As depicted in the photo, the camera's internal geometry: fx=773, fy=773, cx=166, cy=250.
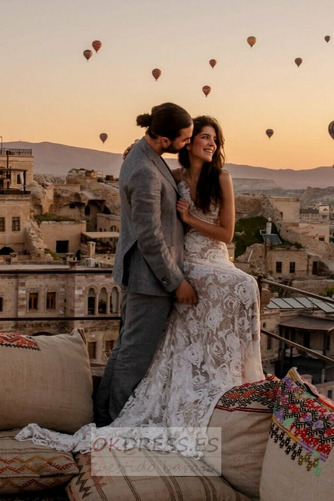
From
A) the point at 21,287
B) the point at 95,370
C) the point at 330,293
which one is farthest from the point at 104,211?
the point at 95,370

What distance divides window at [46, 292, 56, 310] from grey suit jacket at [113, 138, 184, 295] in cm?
2586

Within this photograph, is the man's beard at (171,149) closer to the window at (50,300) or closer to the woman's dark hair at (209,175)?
the woman's dark hair at (209,175)

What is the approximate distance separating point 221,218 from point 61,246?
1681 inches

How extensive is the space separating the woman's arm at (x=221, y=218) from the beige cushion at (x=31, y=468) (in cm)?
147

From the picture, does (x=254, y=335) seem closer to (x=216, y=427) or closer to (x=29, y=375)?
(x=216, y=427)

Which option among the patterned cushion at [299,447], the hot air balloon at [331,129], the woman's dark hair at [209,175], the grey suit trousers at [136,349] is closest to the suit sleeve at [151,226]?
the grey suit trousers at [136,349]

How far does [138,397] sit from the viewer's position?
4340 millimetres

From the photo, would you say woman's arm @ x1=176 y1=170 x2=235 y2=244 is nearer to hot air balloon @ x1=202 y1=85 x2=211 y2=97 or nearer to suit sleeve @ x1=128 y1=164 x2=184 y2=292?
suit sleeve @ x1=128 y1=164 x2=184 y2=292

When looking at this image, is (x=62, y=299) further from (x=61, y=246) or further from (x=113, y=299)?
(x=61, y=246)

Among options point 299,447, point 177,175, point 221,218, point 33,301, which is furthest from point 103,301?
point 299,447

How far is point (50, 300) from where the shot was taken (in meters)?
30.0

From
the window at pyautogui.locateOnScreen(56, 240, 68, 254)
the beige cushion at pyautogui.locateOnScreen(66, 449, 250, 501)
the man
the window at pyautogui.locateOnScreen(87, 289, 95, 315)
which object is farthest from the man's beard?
the window at pyautogui.locateOnScreen(56, 240, 68, 254)

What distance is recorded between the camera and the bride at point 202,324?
420 centimetres

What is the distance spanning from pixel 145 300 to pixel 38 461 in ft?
3.73
